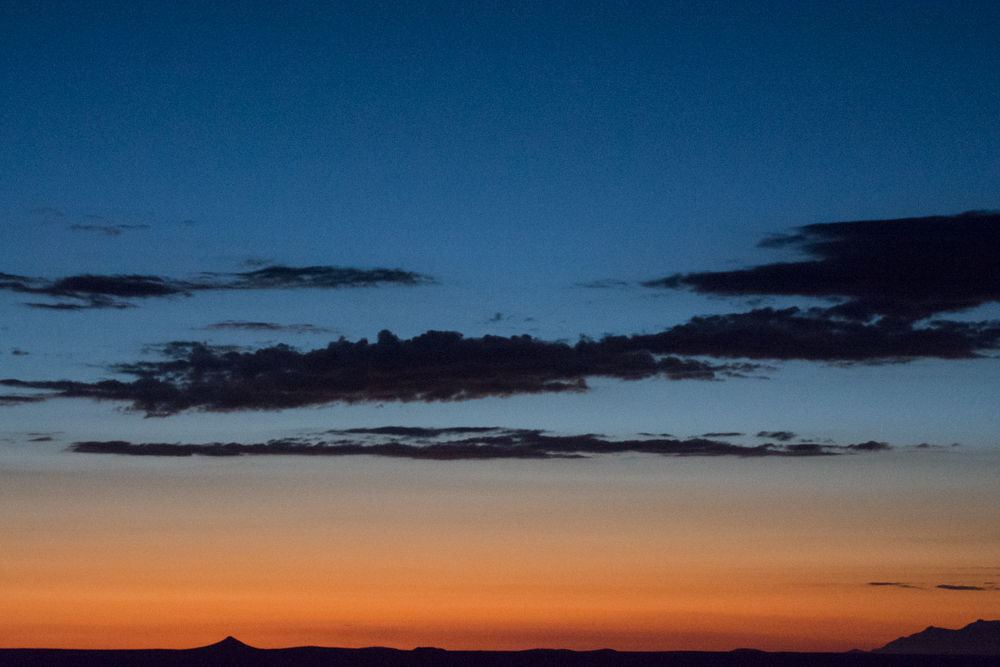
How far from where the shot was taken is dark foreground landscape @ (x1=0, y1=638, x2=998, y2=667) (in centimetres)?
13738

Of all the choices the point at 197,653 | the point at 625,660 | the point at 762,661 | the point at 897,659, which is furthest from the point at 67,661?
the point at 897,659

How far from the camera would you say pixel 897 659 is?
149500 mm

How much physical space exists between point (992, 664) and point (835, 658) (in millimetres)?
17486

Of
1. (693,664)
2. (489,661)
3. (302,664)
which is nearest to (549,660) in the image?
(489,661)

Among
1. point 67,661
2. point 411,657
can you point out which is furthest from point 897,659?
point 67,661

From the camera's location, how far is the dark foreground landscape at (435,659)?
137375mm

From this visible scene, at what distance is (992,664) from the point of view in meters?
147

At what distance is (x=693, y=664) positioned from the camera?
479 feet

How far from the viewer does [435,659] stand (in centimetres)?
14312

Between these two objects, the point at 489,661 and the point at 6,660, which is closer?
the point at 6,660

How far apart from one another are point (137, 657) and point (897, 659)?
3367 inches

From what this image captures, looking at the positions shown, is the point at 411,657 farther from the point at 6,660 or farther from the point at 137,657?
the point at 6,660

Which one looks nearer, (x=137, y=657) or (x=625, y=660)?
(x=137, y=657)

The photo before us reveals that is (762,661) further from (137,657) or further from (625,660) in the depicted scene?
(137,657)
